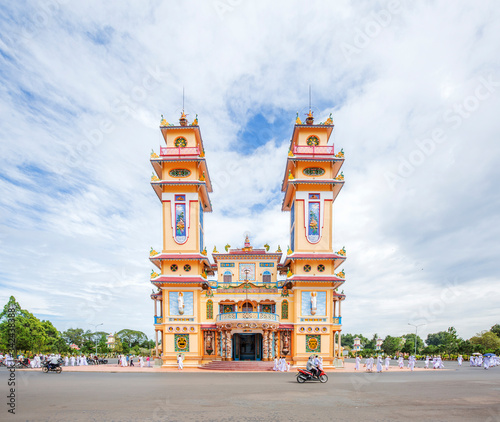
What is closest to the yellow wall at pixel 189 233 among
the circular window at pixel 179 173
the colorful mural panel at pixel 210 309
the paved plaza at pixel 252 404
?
the circular window at pixel 179 173

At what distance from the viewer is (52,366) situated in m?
26.2

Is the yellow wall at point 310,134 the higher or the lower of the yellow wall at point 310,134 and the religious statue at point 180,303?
the higher

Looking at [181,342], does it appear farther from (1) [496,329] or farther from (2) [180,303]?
(1) [496,329]

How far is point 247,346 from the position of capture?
3534cm

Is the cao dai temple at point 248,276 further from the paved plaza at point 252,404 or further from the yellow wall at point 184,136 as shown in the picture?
the paved plaza at point 252,404

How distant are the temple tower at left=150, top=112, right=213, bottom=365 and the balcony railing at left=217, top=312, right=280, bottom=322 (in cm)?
266

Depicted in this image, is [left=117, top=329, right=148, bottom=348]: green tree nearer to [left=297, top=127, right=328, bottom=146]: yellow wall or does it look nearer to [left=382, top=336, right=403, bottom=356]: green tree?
[left=382, top=336, right=403, bottom=356]: green tree

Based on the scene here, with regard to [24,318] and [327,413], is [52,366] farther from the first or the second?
[24,318]

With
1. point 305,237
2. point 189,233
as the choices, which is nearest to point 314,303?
point 305,237

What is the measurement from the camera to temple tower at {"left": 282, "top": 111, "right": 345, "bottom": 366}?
33.6 metres

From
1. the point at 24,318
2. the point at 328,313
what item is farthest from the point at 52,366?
the point at 24,318

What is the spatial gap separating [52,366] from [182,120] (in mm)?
23587

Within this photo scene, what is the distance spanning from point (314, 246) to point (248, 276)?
6.85 meters

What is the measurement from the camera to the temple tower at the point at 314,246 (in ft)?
110
